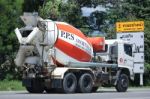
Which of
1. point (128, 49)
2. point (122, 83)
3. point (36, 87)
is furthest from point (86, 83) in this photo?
point (128, 49)

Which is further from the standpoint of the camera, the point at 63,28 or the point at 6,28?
the point at 6,28

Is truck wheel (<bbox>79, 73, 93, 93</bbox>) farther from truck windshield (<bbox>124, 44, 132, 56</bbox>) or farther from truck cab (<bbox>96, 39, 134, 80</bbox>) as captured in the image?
truck windshield (<bbox>124, 44, 132, 56</bbox>)

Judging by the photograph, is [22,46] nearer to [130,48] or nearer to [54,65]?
[54,65]

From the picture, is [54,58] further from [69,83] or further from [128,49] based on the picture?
[128,49]

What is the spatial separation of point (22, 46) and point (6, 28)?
12067 mm

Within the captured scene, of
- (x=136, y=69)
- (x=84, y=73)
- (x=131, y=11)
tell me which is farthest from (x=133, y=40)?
(x=84, y=73)

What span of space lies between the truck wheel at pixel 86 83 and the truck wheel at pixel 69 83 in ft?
1.22

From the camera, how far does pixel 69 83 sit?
27.4m

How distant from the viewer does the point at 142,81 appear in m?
42.5

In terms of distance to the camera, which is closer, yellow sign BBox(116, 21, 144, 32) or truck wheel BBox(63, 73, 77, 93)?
truck wheel BBox(63, 73, 77, 93)

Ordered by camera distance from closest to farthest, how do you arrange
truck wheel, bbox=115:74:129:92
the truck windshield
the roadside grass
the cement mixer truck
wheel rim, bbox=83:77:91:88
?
the cement mixer truck, wheel rim, bbox=83:77:91:88, truck wheel, bbox=115:74:129:92, the truck windshield, the roadside grass

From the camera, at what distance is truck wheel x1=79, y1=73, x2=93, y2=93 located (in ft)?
91.7

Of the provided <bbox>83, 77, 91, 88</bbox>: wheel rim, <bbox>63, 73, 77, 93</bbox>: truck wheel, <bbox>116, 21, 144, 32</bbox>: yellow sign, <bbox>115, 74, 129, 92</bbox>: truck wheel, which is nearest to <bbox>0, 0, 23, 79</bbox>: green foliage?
<bbox>116, 21, 144, 32</bbox>: yellow sign

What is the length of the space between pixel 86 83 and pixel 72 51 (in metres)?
1.86
